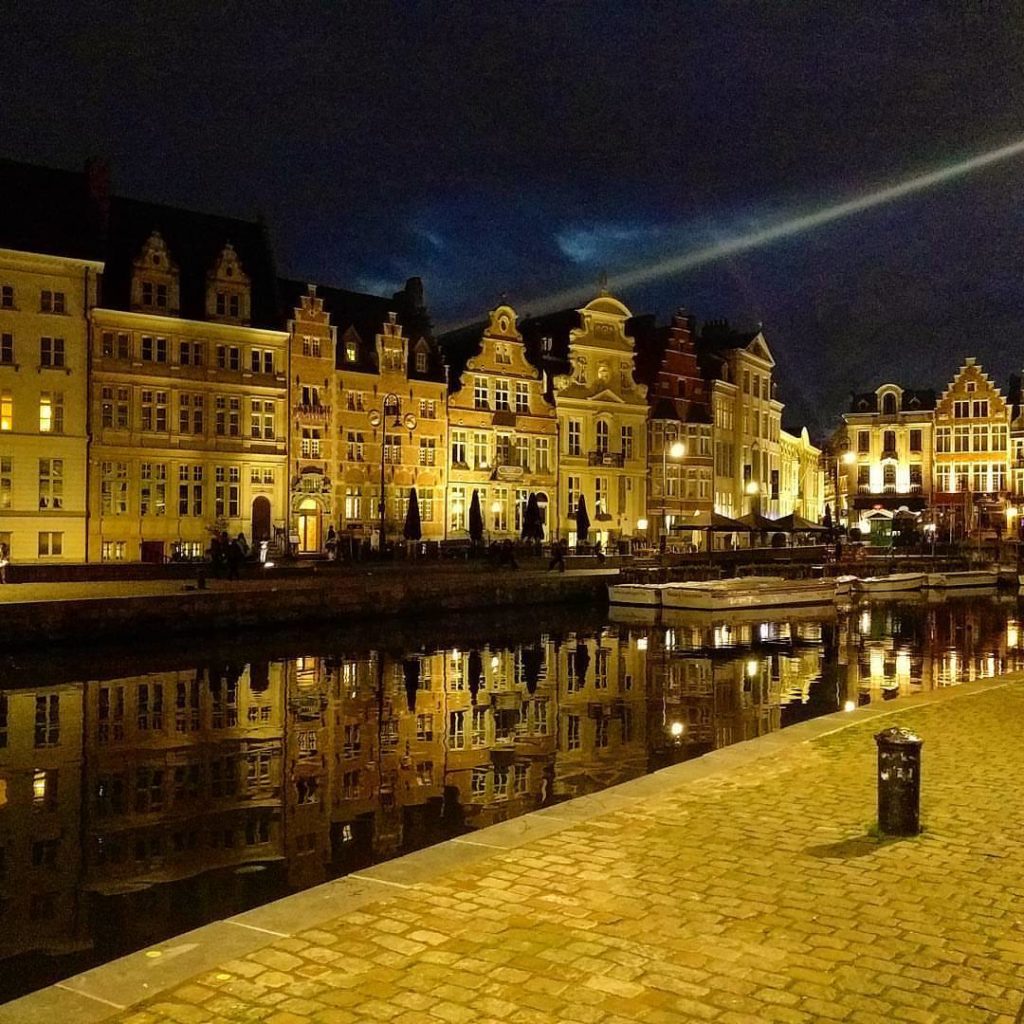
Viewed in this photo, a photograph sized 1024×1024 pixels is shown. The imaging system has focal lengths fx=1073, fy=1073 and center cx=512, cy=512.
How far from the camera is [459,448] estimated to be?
5416 centimetres

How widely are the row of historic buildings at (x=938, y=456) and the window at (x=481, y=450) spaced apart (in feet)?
99.1

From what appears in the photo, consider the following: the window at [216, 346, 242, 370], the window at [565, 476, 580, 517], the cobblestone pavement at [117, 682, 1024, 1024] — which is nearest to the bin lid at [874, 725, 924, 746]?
the cobblestone pavement at [117, 682, 1024, 1024]

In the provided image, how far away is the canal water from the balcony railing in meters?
27.5

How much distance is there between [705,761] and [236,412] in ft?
128


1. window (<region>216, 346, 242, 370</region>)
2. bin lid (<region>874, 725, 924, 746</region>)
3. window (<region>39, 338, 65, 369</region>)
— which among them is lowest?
bin lid (<region>874, 725, 924, 746</region>)

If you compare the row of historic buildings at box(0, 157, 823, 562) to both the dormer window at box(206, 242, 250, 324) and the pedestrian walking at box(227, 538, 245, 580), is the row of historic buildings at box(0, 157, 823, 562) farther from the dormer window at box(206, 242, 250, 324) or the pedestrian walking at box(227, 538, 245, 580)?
the pedestrian walking at box(227, 538, 245, 580)

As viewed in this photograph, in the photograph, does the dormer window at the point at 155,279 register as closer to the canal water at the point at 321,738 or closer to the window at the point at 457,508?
the window at the point at 457,508

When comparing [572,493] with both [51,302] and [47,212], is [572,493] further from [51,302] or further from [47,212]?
[47,212]

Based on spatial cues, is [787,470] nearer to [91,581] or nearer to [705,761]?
[91,581]

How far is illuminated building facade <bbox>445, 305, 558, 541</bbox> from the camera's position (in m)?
54.2

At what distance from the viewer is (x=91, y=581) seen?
3281 cm

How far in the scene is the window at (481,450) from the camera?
179 ft

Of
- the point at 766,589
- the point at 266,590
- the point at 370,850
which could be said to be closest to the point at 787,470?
the point at 766,589

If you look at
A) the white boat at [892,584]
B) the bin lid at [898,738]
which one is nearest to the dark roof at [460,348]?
the white boat at [892,584]
